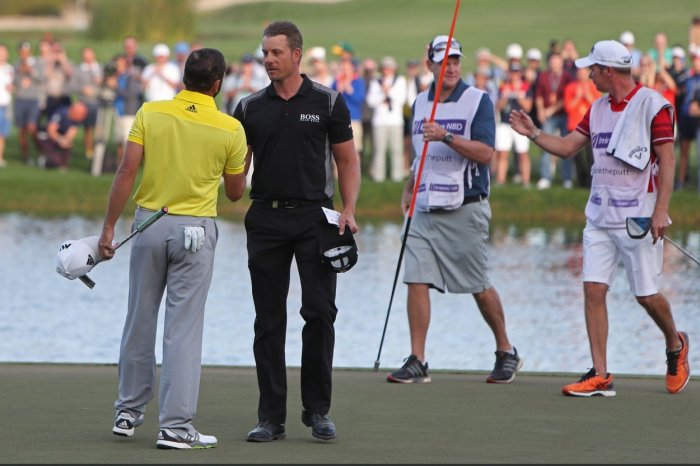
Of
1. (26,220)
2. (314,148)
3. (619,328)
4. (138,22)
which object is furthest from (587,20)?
(314,148)

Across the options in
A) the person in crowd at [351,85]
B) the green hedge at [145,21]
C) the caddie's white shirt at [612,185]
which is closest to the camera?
the caddie's white shirt at [612,185]

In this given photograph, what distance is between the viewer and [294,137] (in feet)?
26.7

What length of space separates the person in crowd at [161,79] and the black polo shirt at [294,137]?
17789 millimetres

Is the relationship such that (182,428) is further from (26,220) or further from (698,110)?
(698,110)

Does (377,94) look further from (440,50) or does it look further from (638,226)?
(638,226)

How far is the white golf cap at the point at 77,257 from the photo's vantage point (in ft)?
25.6

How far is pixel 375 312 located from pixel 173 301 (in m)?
7.24

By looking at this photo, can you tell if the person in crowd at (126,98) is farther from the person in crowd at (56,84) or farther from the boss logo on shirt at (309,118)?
the boss logo on shirt at (309,118)

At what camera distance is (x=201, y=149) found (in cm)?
775

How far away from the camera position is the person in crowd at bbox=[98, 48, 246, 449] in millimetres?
7703

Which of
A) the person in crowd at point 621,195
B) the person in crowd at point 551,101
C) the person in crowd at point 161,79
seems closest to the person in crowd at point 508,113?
the person in crowd at point 551,101

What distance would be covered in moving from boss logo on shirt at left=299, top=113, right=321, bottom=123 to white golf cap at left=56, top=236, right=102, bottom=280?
1.20 metres

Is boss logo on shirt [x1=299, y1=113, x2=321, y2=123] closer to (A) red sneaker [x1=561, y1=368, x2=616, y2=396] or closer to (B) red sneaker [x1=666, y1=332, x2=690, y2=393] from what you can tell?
(A) red sneaker [x1=561, y1=368, x2=616, y2=396]

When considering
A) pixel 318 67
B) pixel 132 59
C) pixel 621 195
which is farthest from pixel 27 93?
pixel 621 195
